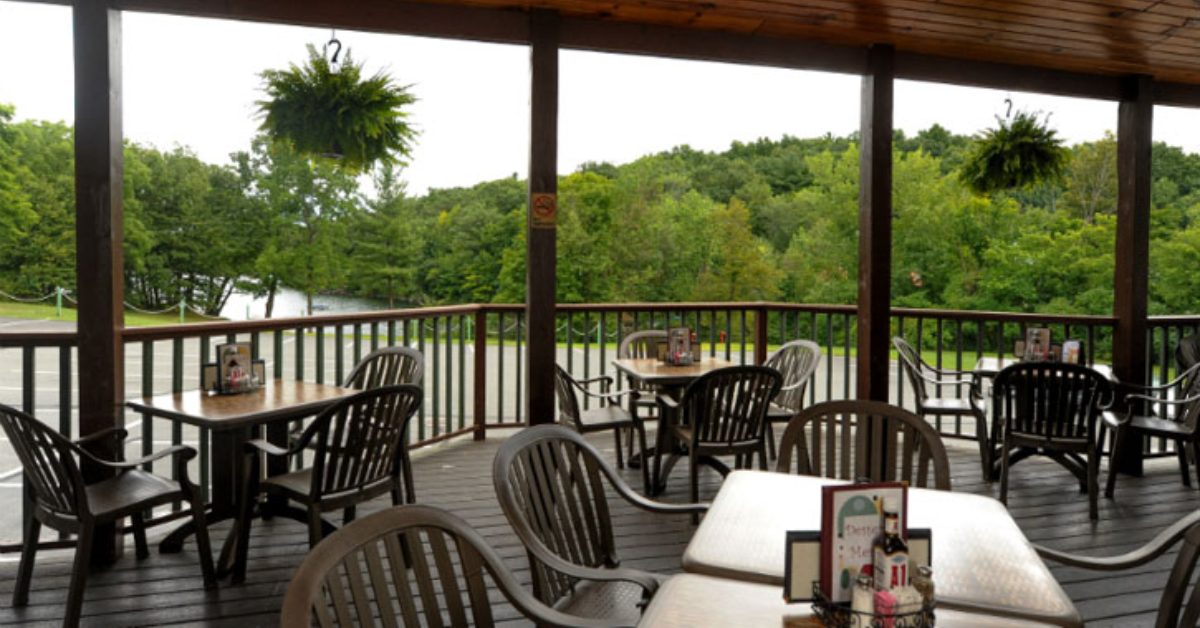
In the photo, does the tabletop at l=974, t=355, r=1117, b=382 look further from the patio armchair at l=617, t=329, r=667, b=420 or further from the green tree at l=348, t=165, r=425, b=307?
the green tree at l=348, t=165, r=425, b=307

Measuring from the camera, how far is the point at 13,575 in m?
3.22

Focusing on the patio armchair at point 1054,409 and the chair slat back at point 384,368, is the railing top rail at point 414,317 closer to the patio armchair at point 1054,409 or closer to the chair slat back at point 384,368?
the chair slat back at point 384,368

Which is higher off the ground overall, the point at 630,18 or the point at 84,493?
the point at 630,18

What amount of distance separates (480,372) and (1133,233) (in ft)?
→ 14.3

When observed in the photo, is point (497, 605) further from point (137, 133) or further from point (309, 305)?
point (137, 133)

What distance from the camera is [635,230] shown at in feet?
61.6

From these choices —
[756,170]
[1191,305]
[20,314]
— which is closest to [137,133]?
[20,314]

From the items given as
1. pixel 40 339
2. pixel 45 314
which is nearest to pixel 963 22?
pixel 40 339

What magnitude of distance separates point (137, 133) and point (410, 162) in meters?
22.9

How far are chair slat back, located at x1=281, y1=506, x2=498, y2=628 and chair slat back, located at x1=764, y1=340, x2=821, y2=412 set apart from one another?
350 centimetres

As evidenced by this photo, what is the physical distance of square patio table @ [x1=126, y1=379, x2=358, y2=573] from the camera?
10.5 ft

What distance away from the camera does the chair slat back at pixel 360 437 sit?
2932mm

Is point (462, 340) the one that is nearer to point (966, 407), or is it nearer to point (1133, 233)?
point (966, 407)

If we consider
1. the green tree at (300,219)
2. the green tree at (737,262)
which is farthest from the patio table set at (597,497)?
the green tree at (300,219)
